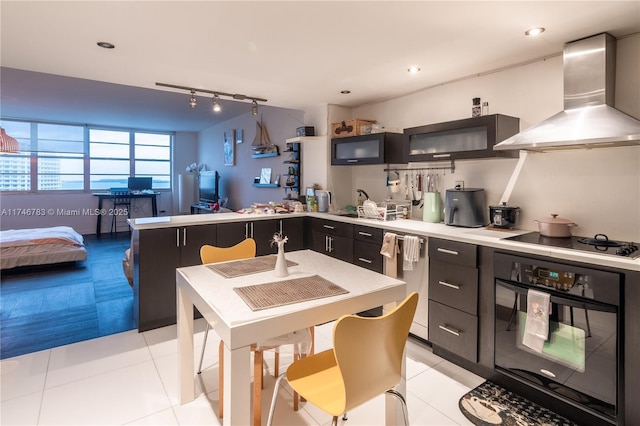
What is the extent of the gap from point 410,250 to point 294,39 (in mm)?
1768

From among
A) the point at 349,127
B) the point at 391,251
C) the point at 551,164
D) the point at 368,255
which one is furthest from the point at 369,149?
the point at 551,164

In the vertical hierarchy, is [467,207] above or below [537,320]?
above

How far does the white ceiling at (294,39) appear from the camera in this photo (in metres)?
1.90

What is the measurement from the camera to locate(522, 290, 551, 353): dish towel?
1.98 m

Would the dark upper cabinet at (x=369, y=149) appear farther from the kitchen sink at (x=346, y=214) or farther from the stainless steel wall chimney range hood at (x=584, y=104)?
the stainless steel wall chimney range hood at (x=584, y=104)

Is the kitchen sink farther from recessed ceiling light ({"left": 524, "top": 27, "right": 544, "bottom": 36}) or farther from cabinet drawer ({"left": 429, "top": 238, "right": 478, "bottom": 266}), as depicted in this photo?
recessed ceiling light ({"left": 524, "top": 27, "right": 544, "bottom": 36})

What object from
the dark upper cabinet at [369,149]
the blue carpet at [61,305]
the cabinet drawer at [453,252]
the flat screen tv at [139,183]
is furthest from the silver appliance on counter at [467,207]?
the flat screen tv at [139,183]

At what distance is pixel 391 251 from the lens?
287 centimetres

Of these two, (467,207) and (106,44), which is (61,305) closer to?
(106,44)

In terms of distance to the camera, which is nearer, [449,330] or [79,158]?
[449,330]

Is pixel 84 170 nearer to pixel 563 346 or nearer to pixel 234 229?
pixel 234 229

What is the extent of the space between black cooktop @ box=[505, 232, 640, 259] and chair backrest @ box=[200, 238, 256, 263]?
5.93ft

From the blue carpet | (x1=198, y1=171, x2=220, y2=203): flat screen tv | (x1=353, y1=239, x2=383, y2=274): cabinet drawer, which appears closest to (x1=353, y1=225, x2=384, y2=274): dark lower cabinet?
(x1=353, y1=239, x2=383, y2=274): cabinet drawer

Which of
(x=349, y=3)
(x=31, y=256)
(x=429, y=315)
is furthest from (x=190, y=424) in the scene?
(x=31, y=256)
